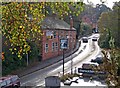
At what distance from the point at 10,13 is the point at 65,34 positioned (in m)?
37.6

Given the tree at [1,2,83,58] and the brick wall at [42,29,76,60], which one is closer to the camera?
the tree at [1,2,83,58]

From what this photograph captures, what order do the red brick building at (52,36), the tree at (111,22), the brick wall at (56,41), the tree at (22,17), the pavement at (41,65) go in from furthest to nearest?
the tree at (111,22) → the brick wall at (56,41) → the red brick building at (52,36) → the pavement at (41,65) → the tree at (22,17)

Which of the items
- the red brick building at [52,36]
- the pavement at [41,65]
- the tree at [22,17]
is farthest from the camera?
the red brick building at [52,36]

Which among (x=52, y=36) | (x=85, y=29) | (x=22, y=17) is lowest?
(x=22, y=17)

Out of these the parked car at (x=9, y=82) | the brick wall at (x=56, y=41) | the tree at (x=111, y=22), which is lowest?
the parked car at (x=9, y=82)

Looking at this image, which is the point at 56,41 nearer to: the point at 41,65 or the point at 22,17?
the point at 41,65

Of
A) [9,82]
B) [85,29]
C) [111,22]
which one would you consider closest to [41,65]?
[9,82]

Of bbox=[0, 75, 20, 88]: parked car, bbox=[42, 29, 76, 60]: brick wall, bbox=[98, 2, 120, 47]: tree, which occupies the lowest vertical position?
bbox=[0, 75, 20, 88]: parked car

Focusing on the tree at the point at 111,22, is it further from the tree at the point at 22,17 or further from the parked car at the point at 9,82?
the tree at the point at 22,17

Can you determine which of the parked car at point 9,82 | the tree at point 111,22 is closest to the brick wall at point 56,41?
the tree at point 111,22

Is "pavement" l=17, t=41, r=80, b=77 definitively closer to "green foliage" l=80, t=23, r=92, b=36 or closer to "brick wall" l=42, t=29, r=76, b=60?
"brick wall" l=42, t=29, r=76, b=60

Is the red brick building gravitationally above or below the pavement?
above

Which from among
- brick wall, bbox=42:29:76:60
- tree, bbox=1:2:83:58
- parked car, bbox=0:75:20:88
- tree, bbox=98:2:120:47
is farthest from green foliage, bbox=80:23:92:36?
tree, bbox=1:2:83:58

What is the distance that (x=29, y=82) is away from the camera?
24844 mm
